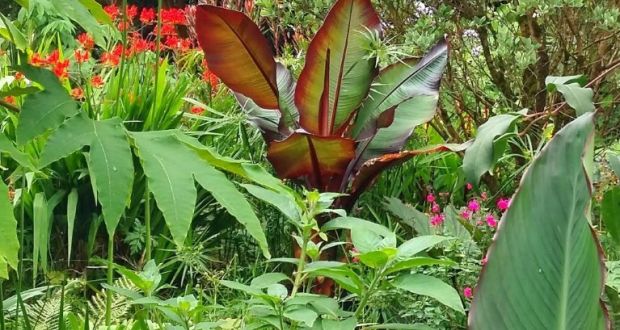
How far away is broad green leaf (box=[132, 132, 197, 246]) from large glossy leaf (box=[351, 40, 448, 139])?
2.78 metres

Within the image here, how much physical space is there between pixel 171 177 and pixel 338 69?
9.40 feet

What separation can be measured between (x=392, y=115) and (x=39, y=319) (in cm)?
204

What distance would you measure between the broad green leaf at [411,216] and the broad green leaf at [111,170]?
210 cm

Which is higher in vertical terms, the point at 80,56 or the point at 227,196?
the point at 227,196

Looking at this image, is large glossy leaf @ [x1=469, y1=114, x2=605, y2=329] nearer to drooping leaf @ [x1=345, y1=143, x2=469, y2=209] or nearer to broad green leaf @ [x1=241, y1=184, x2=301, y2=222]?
broad green leaf @ [x1=241, y1=184, x2=301, y2=222]

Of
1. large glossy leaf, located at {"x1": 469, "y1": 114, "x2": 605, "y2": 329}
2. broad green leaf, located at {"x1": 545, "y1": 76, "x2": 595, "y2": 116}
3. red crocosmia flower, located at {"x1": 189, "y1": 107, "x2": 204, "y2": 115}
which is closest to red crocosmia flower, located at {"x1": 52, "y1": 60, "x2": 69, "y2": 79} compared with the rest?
red crocosmia flower, located at {"x1": 189, "y1": 107, "x2": 204, "y2": 115}

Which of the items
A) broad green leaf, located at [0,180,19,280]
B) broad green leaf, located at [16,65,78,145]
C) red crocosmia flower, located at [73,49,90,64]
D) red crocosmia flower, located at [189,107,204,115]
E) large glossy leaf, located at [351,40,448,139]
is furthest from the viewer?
red crocosmia flower, located at [189,107,204,115]

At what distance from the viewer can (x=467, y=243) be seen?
240cm

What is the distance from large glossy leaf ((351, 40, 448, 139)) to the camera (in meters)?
3.81

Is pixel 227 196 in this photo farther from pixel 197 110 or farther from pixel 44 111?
pixel 197 110

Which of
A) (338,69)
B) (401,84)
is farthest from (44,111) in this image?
(401,84)

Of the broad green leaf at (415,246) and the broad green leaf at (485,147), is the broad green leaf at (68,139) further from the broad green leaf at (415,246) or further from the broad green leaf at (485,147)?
the broad green leaf at (485,147)

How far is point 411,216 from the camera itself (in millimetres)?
3250

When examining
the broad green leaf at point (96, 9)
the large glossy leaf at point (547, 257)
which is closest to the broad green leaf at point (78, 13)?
the broad green leaf at point (96, 9)
